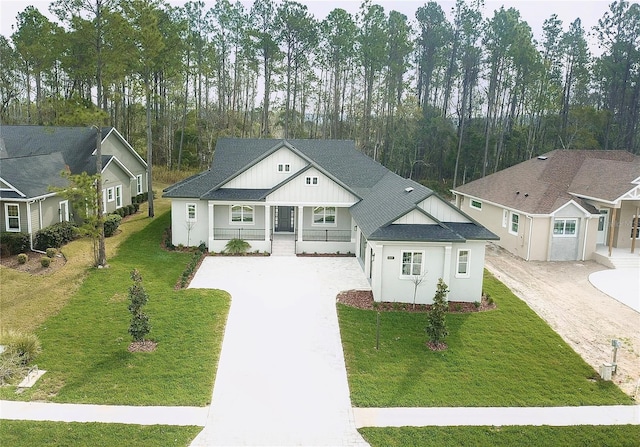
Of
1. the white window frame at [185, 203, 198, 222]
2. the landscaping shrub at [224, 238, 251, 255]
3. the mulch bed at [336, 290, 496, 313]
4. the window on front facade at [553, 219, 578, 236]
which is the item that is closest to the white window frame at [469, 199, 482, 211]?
the window on front facade at [553, 219, 578, 236]

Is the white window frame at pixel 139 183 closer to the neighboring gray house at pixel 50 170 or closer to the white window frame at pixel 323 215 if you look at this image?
the neighboring gray house at pixel 50 170

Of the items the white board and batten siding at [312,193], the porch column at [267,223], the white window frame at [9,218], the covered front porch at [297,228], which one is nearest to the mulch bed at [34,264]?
the white window frame at [9,218]

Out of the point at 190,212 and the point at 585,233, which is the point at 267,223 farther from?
the point at 585,233

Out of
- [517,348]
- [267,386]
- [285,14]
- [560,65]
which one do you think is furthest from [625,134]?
[267,386]

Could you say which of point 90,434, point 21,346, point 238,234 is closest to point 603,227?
point 238,234

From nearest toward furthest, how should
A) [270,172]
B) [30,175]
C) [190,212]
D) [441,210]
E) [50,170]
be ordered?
[441,210] < [30,175] < [190,212] < [270,172] < [50,170]

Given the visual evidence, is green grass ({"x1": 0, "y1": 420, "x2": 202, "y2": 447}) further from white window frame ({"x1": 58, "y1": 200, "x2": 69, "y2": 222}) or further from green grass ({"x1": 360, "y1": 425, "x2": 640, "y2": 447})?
white window frame ({"x1": 58, "y1": 200, "x2": 69, "y2": 222})
